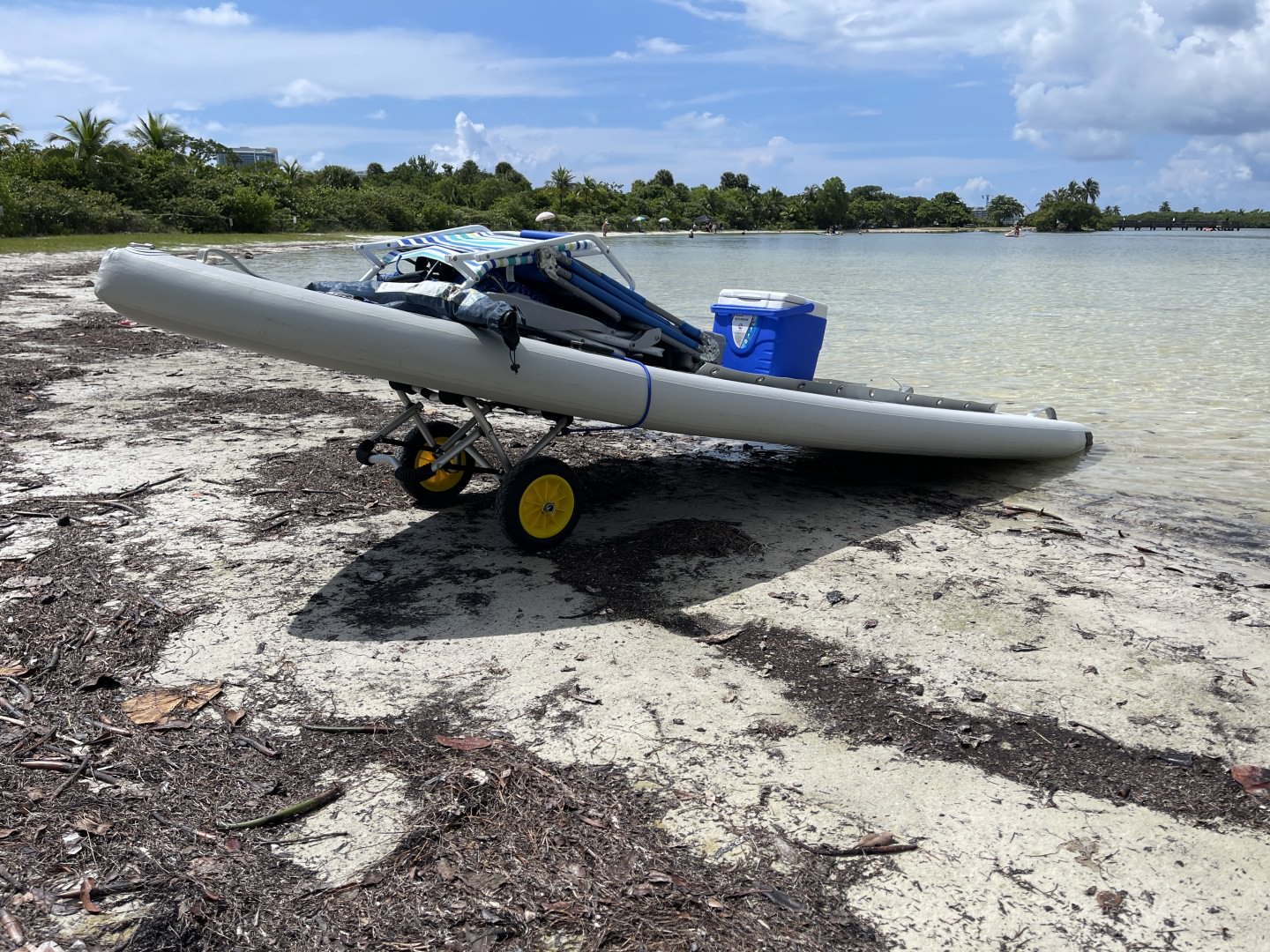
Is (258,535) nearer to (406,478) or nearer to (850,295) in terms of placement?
(406,478)

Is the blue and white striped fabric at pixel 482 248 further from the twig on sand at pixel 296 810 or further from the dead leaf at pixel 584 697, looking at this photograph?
the twig on sand at pixel 296 810

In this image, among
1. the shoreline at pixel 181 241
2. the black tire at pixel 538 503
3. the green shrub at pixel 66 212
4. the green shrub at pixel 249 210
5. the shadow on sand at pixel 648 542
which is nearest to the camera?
the shadow on sand at pixel 648 542

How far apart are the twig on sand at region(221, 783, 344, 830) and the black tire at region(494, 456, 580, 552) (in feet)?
6.51

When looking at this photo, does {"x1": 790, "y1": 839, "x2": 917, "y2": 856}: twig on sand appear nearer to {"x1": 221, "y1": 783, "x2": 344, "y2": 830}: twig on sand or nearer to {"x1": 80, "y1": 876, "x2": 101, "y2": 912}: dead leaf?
{"x1": 221, "y1": 783, "x2": 344, "y2": 830}: twig on sand

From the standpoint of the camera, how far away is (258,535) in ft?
15.9

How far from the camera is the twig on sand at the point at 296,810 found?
8.50 ft

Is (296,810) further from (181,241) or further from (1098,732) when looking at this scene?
(181,241)

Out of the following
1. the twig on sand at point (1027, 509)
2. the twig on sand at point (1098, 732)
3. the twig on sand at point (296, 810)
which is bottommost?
the twig on sand at point (296, 810)

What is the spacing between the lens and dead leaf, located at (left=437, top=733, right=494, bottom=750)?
118 inches

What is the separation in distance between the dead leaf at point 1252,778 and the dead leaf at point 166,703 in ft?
10.9

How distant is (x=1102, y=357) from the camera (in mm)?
13789

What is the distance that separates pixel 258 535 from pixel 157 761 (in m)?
2.09

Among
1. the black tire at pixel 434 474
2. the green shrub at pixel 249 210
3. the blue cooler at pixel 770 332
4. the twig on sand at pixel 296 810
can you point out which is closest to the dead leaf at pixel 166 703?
the twig on sand at pixel 296 810

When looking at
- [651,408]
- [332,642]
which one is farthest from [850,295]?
[332,642]
